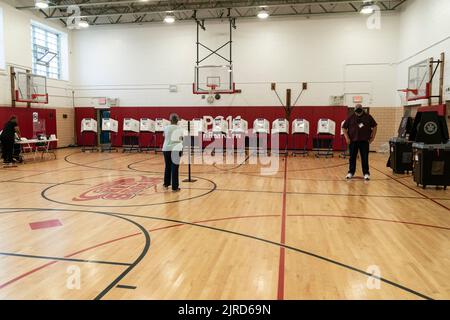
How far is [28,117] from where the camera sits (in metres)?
14.8

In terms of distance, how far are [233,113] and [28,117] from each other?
8577mm

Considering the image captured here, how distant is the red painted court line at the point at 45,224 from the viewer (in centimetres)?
488

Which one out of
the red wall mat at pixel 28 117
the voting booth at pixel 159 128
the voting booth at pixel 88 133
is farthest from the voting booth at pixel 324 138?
the red wall mat at pixel 28 117

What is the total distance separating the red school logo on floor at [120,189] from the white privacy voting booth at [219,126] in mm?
6554

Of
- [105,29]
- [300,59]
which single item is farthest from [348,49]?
[105,29]

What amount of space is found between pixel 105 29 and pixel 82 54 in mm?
1694

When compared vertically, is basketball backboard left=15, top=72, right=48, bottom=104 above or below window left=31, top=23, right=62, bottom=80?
below

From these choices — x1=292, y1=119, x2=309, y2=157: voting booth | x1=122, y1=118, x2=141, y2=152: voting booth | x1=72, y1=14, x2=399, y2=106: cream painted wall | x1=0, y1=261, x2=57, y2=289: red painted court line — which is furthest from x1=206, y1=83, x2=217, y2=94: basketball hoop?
x1=0, y1=261, x2=57, y2=289: red painted court line

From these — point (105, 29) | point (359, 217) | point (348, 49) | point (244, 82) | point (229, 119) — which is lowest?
point (359, 217)

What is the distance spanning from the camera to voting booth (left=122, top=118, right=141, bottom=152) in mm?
16078

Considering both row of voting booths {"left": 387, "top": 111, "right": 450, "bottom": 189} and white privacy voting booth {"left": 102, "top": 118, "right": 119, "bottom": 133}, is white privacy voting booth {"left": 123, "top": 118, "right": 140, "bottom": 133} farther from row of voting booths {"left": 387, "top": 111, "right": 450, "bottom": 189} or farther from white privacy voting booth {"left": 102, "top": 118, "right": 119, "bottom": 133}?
row of voting booths {"left": 387, "top": 111, "right": 450, "bottom": 189}

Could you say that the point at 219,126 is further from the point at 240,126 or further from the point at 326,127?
the point at 326,127
